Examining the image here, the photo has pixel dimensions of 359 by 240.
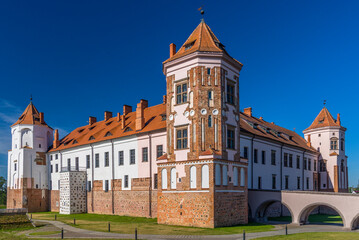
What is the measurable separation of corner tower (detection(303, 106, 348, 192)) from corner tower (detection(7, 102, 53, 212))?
43.0 meters

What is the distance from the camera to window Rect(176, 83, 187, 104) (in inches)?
1203

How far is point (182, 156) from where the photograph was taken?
2980cm

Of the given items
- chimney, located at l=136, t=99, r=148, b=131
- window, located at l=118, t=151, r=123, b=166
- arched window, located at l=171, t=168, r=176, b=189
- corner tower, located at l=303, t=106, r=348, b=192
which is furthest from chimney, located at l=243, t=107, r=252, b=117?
arched window, located at l=171, t=168, r=176, b=189

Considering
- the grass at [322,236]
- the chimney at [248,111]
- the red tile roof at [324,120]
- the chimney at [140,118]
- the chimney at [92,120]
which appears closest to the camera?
the grass at [322,236]

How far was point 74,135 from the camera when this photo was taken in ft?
185

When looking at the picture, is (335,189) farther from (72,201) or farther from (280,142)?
(72,201)

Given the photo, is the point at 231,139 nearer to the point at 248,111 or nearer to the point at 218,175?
the point at 218,175

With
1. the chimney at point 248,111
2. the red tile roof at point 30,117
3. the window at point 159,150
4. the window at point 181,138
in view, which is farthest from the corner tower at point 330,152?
the red tile roof at point 30,117

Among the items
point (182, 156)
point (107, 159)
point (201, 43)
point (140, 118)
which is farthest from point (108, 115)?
point (201, 43)

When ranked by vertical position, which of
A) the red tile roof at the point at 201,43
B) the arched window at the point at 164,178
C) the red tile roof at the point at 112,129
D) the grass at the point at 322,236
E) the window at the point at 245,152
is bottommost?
the grass at the point at 322,236

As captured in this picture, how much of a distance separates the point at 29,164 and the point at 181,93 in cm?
3467

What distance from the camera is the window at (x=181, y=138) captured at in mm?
29953

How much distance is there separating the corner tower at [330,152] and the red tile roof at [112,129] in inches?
1068

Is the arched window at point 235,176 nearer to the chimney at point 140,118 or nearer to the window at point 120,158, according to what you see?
the chimney at point 140,118
